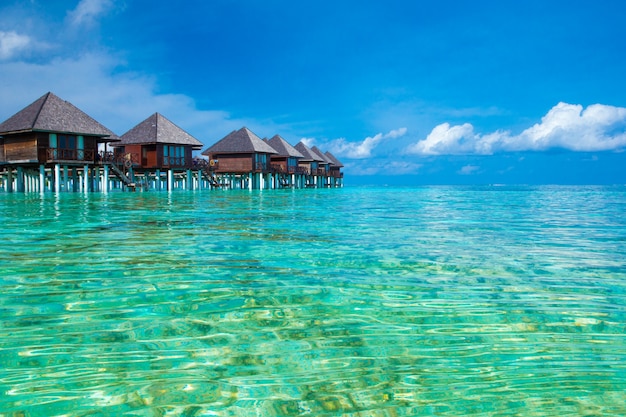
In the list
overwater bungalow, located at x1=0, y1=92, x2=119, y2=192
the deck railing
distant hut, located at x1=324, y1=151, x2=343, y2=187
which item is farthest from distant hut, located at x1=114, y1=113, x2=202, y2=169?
distant hut, located at x1=324, y1=151, x2=343, y2=187

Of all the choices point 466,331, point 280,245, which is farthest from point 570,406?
point 280,245

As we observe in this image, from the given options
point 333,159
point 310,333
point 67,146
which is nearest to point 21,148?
point 67,146

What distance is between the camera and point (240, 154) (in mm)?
47156

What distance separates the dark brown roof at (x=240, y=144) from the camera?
46438mm

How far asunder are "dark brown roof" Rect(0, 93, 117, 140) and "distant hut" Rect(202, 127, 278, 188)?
16216 mm

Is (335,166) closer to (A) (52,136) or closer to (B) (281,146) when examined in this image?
(B) (281,146)

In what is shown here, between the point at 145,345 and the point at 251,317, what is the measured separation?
2.91 feet

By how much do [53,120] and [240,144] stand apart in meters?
20.2

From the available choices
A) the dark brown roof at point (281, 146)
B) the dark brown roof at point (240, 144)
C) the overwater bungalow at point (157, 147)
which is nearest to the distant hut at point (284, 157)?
the dark brown roof at point (281, 146)

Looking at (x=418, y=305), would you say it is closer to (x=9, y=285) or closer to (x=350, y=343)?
(x=350, y=343)

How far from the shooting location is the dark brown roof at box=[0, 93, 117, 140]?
92.2 ft

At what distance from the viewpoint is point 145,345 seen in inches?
123

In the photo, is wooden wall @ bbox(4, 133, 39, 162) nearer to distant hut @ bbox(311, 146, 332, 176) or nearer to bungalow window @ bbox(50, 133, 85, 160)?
bungalow window @ bbox(50, 133, 85, 160)

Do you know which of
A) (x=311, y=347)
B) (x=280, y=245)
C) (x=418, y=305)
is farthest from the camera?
(x=280, y=245)
